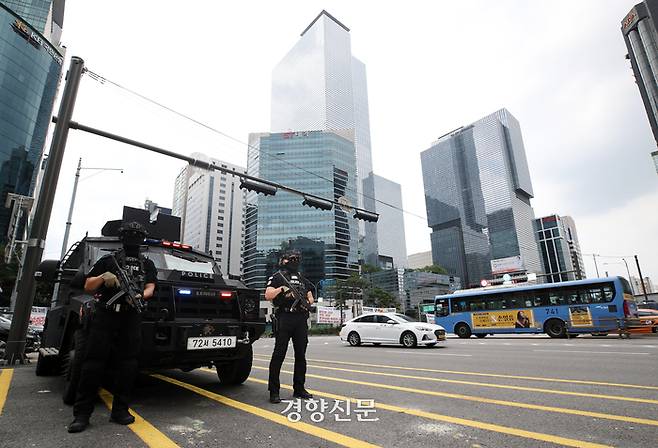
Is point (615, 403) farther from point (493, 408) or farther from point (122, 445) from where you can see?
point (122, 445)

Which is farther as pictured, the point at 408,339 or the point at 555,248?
the point at 555,248

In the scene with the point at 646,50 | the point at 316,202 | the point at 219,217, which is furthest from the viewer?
the point at 219,217

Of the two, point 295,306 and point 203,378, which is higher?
point 295,306

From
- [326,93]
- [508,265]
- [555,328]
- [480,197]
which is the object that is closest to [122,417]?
[555,328]

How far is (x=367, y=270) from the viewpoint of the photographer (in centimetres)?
11381

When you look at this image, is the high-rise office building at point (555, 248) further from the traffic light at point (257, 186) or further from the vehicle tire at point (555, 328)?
the traffic light at point (257, 186)

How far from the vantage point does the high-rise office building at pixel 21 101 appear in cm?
6041

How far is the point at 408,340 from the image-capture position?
1360cm

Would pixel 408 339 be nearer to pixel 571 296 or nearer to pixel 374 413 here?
pixel 571 296

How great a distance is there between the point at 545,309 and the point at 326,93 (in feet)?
487

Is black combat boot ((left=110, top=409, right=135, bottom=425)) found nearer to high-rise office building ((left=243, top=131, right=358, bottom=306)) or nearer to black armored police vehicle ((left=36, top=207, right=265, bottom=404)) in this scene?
black armored police vehicle ((left=36, top=207, right=265, bottom=404))

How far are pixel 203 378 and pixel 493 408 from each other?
4.48m

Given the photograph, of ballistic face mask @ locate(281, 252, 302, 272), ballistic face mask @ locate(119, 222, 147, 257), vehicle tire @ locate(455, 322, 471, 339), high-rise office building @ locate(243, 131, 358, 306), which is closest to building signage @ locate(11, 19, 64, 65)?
high-rise office building @ locate(243, 131, 358, 306)

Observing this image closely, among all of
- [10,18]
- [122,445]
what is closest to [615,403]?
[122,445]
